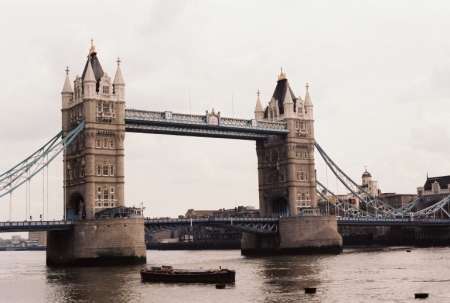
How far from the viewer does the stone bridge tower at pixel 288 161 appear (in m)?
127

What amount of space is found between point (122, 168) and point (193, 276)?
38.6 m

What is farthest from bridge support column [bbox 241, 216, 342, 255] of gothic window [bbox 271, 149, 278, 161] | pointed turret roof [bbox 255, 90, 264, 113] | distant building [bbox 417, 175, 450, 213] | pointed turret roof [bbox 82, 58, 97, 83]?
distant building [bbox 417, 175, 450, 213]

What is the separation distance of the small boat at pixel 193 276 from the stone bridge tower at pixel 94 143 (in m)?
31.6

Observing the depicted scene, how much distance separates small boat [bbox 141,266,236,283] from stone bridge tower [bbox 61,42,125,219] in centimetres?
3164

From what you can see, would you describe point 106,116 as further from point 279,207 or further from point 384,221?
point 384,221

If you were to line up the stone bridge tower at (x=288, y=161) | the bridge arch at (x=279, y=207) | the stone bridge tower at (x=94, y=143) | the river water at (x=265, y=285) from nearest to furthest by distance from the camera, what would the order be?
the river water at (x=265, y=285) → the stone bridge tower at (x=94, y=143) → the stone bridge tower at (x=288, y=161) → the bridge arch at (x=279, y=207)

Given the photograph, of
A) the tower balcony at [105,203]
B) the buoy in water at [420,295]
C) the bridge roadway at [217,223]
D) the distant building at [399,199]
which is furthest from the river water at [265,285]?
the distant building at [399,199]

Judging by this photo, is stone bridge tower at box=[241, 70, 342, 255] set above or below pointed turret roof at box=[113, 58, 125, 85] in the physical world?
below

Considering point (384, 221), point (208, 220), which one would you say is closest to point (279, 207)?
point (384, 221)

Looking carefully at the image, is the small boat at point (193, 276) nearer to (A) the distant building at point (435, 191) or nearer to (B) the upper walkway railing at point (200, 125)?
(B) the upper walkway railing at point (200, 125)

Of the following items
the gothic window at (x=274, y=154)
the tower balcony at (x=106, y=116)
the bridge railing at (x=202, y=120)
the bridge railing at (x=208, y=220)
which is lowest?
the bridge railing at (x=208, y=220)

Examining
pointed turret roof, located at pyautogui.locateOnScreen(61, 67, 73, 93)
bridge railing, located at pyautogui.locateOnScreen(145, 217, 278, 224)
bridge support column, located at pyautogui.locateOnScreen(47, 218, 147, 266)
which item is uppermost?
pointed turret roof, located at pyautogui.locateOnScreen(61, 67, 73, 93)

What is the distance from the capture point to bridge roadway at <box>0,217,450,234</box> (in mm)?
93688

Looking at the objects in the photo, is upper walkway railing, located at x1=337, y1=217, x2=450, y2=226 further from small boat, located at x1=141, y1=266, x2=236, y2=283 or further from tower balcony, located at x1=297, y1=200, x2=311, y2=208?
small boat, located at x1=141, y1=266, x2=236, y2=283
